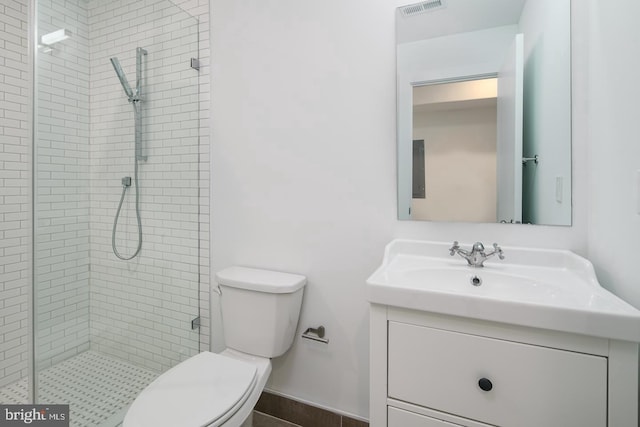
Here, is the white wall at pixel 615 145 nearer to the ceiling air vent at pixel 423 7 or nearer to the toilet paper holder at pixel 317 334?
the ceiling air vent at pixel 423 7

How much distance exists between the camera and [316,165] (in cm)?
152

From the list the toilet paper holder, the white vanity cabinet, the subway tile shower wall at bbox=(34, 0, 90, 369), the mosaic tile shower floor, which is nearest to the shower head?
the subway tile shower wall at bbox=(34, 0, 90, 369)

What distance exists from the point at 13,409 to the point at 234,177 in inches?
59.2

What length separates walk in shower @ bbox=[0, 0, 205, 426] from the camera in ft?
5.00

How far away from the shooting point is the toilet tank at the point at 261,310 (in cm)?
142

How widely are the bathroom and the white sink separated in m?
0.07

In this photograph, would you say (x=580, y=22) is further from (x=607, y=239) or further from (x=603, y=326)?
(x=603, y=326)

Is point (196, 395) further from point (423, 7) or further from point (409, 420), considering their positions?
→ point (423, 7)

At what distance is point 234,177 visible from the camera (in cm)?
172


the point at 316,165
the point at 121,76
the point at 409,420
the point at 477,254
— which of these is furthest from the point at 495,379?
the point at 121,76

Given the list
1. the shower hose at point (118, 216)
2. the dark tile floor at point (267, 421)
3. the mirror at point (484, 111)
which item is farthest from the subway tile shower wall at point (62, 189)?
the mirror at point (484, 111)

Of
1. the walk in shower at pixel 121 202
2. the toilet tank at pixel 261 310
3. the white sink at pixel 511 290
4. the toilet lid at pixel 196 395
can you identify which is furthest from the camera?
the walk in shower at pixel 121 202

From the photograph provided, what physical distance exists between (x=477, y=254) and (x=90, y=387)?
1944 mm

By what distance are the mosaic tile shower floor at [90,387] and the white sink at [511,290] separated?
4.98 ft
